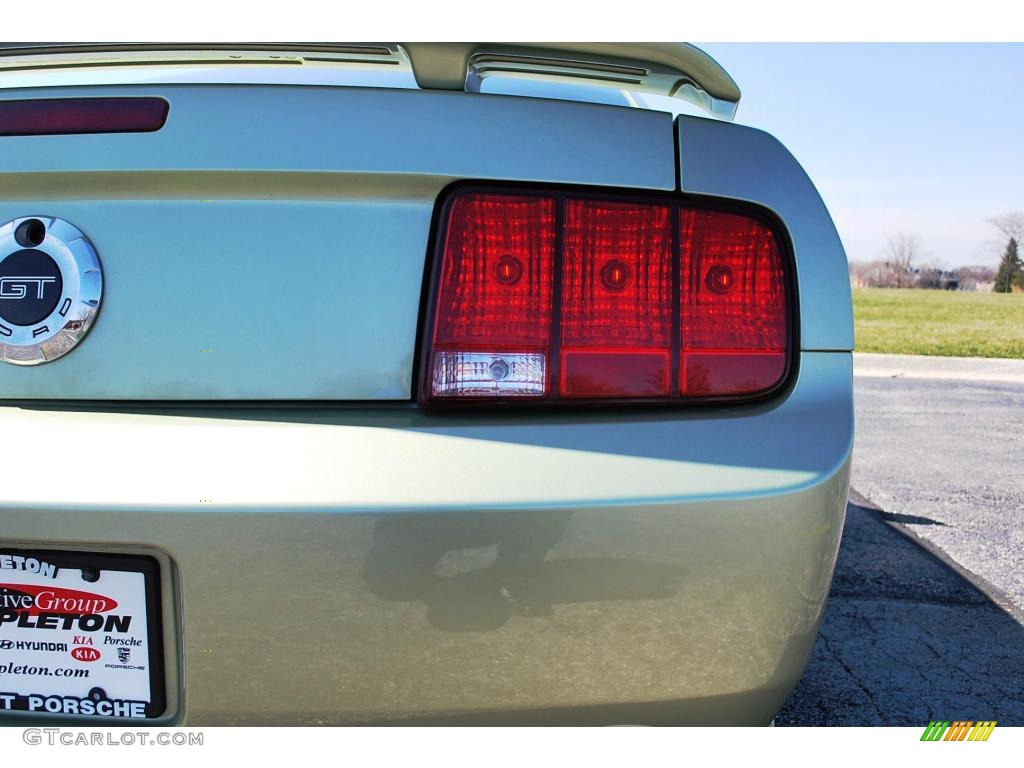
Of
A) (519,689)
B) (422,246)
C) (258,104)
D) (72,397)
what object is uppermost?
(258,104)

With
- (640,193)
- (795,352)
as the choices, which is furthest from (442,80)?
(795,352)

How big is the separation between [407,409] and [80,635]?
0.55 m

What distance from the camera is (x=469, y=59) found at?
1.24 meters

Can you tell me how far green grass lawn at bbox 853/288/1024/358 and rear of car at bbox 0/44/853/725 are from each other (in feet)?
34.8

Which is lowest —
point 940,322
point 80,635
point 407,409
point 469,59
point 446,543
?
point 80,635

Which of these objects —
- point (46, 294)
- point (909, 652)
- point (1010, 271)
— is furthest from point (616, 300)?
point (1010, 271)

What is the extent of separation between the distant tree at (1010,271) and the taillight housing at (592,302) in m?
27.6

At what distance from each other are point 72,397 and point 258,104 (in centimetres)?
49

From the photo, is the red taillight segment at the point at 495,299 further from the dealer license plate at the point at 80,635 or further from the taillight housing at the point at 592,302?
the dealer license plate at the point at 80,635

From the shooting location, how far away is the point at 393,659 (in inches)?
42.7

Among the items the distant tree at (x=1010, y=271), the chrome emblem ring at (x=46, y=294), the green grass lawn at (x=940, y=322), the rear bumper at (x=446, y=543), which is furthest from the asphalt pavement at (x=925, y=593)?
the distant tree at (x=1010, y=271)
